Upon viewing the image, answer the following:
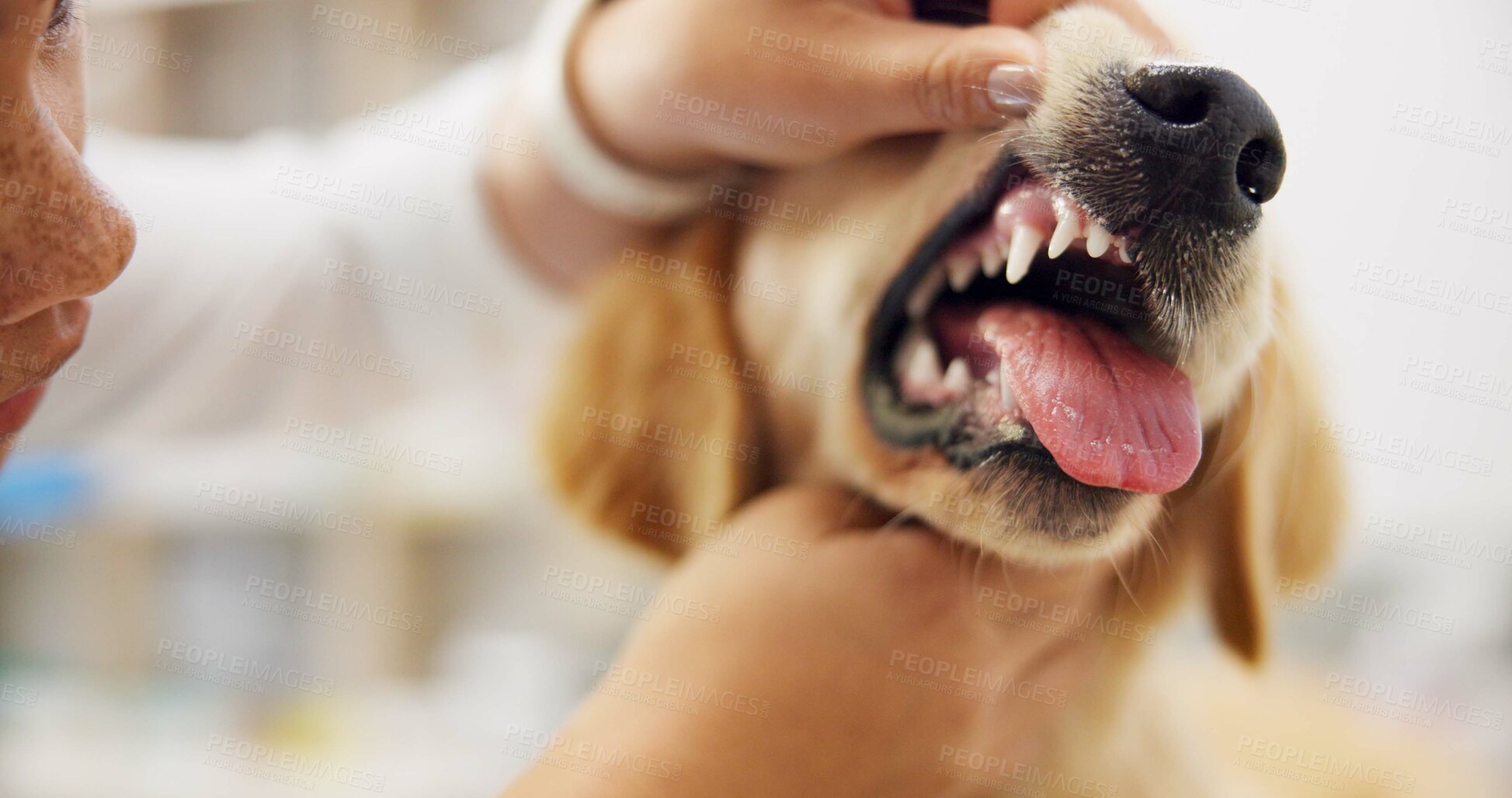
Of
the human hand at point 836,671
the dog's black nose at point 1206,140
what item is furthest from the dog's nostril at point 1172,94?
the human hand at point 836,671

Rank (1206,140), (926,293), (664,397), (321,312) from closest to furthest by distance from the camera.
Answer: (1206,140), (926,293), (664,397), (321,312)

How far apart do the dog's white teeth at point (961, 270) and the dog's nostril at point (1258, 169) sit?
0.37 feet

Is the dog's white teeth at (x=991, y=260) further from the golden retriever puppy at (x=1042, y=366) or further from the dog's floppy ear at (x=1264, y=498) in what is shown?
the dog's floppy ear at (x=1264, y=498)

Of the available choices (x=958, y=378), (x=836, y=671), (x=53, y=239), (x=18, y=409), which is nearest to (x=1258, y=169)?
(x=958, y=378)

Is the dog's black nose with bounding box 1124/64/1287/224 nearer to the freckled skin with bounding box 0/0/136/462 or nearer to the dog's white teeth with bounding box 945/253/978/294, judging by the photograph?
the dog's white teeth with bounding box 945/253/978/294

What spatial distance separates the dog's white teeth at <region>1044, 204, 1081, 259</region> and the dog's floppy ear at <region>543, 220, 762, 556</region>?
0.73ft

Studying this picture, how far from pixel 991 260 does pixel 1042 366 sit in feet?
0.21

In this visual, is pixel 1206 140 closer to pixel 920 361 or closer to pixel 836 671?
pixel 920 361

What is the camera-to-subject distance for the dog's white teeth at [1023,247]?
1.29 ft

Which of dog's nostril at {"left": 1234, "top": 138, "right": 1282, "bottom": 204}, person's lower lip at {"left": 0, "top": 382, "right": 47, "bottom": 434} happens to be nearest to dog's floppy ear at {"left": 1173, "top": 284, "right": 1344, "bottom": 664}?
dog's nostril at {"left": 1234, "top": 138, "right": 1282, "bottom": 204}

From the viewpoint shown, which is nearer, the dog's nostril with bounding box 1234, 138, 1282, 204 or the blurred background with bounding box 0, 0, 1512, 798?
the dog's nostril with bounding box 1234, 138, 1282, 204

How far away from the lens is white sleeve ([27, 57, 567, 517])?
0.67 meters

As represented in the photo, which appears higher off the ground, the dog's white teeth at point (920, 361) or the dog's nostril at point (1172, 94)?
the dog's nostril at point (1172, 94)

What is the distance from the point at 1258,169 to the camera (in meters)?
0.36
